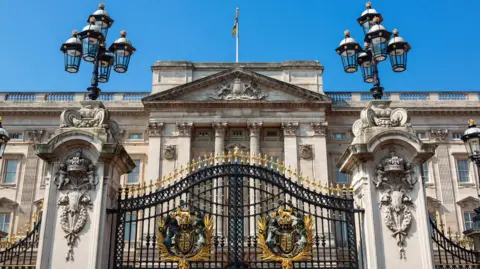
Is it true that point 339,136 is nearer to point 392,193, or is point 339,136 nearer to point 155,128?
point 155,128

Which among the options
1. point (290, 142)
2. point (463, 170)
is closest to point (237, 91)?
point (290, 142)

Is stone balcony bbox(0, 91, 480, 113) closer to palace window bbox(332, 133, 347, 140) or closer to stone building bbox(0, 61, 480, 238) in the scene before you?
stone building bbox(0, 61, 480, 238)

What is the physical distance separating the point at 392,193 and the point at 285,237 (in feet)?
9.07

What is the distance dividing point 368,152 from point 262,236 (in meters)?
3.25

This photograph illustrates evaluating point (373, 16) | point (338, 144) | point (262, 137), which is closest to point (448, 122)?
point (338, 144)

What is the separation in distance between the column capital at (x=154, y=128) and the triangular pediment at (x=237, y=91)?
176 cm

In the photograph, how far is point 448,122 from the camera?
1646 inches

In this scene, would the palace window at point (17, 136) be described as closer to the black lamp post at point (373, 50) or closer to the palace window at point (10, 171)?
the palace window at point (10, 171)

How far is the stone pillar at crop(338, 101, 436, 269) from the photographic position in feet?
38.4

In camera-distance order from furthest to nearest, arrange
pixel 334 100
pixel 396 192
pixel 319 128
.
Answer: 1. pixel 334 100
2. pixel 319 128
3. pixel 396 192

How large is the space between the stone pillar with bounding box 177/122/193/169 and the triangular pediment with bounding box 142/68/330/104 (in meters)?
2.10

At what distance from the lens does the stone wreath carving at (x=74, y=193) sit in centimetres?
1166

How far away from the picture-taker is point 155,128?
130 ft

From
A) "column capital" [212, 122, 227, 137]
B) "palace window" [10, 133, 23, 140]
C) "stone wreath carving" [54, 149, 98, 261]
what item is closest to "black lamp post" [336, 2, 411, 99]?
"stone wreath carving" [54, 149, 98, 261]
